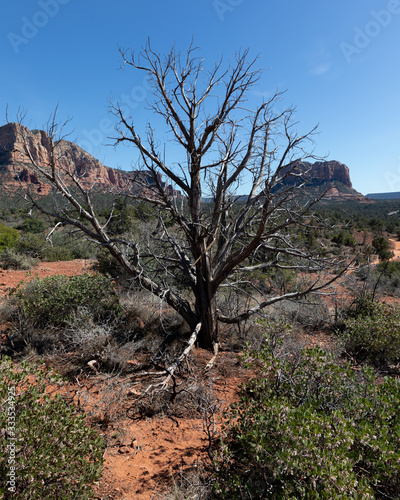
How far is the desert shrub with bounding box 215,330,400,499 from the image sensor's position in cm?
201

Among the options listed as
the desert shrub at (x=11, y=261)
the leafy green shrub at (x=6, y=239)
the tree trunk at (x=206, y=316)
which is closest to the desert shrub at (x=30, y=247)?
the leafy green shrub at (x=6, y=239)

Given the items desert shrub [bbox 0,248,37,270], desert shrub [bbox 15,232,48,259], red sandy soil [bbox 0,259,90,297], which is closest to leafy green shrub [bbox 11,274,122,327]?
red sandy soil [bbox 0,259,90,297]

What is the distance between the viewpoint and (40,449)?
7.06 ft

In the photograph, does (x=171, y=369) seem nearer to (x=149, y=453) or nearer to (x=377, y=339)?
(x=149, y=453)

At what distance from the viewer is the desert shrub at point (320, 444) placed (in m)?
2.01

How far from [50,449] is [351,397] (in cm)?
261

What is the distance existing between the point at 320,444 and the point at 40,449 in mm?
1999

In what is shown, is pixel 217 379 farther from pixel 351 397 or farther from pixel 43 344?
pixel 43 344

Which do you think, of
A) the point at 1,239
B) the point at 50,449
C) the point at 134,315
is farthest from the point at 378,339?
the point at 1,239

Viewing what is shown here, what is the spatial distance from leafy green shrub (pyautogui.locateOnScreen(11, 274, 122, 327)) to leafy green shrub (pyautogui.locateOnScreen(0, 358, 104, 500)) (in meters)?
3.28

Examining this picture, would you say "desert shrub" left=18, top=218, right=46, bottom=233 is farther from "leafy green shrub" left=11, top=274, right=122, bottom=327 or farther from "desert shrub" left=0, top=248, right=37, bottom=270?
"leafy green shrub" left=11, top=274, right=122, bottom=327

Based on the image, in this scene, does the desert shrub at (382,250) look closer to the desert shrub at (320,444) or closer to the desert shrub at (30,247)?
the desert shrub at (320,444)

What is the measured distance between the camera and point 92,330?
5074mm

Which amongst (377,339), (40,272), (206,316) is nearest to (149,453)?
(206,316)
